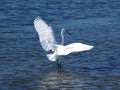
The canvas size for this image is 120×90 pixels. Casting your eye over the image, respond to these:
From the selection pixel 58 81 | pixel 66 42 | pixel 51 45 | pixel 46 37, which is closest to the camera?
pixel 58 81

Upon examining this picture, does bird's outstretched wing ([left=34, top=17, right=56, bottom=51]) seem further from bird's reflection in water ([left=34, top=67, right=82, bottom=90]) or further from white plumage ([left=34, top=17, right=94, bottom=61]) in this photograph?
bird's reflection in water ([left=34, top=67, right=82, bottom=90])

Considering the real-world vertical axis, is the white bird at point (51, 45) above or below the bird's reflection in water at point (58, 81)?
above

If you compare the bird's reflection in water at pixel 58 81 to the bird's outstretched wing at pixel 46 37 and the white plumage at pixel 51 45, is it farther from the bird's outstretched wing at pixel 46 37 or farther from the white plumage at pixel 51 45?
the bird's outstretched wing at pixel 46 37

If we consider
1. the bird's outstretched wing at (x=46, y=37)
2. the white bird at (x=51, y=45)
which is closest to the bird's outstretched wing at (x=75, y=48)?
the white bird at (x=51, y=45)

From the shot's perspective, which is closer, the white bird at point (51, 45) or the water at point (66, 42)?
the water at point (66, 42)

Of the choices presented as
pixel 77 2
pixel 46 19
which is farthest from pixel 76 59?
pixel 77 2

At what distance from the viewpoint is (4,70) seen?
13641 millimetres

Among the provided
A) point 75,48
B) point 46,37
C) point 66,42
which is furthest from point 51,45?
point 66,42

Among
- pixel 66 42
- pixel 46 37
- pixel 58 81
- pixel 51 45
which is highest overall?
pixel 46 37

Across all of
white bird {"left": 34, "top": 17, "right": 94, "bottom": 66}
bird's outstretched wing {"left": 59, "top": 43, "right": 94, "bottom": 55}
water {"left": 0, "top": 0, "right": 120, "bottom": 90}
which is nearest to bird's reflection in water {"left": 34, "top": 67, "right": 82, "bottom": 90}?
water {"left": 0, "top": 0, "right": 120, "bottom": 90}

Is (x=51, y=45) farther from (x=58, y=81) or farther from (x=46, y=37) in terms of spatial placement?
(x=58, y=81)

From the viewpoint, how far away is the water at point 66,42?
12.8 metres

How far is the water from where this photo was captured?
12.8 m

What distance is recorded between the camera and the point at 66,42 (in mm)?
16219
